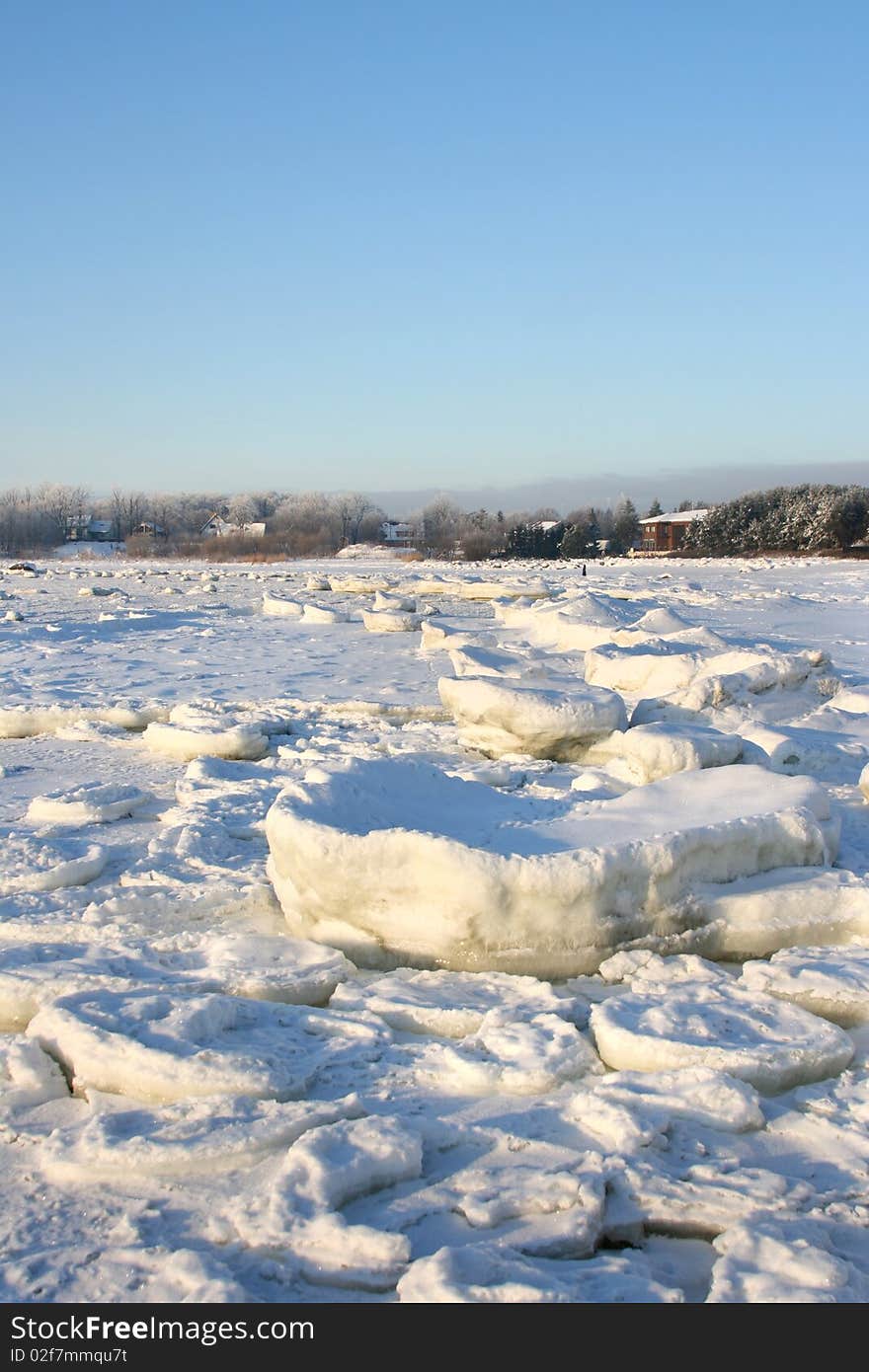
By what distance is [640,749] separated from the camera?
5621mm

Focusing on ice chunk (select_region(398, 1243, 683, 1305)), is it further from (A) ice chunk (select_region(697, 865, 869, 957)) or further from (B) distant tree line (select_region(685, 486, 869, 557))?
(B) distant tree line (select_region(685, 486, 869, 557))

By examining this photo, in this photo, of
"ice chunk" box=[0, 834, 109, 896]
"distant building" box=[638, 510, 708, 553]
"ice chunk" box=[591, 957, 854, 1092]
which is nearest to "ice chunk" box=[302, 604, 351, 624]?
"ice chunk" box=[0, 834, 109, 896]

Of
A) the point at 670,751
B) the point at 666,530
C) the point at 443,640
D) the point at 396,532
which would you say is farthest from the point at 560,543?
the point at 670,751

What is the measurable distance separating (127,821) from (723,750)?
323cm

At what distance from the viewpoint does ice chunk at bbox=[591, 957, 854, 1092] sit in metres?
3.08

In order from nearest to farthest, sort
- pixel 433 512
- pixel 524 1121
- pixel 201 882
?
pixel 524 1121
pixel 201 882
pixel 433 512

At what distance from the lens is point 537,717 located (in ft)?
21.1

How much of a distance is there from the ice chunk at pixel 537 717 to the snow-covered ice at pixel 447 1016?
0.02 meters

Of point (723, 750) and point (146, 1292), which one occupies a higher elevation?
point (723, 750)

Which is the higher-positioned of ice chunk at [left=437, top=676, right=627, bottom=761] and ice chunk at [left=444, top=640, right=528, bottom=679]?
ice chunk at [left=444, top=640, right=528, bottom=679]

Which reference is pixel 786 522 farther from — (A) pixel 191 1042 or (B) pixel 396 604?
(A) pixel 191 1042

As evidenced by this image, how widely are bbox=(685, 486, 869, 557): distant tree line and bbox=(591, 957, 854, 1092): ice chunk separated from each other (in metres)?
50.0

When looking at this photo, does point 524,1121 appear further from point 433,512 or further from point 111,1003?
point 433,512
